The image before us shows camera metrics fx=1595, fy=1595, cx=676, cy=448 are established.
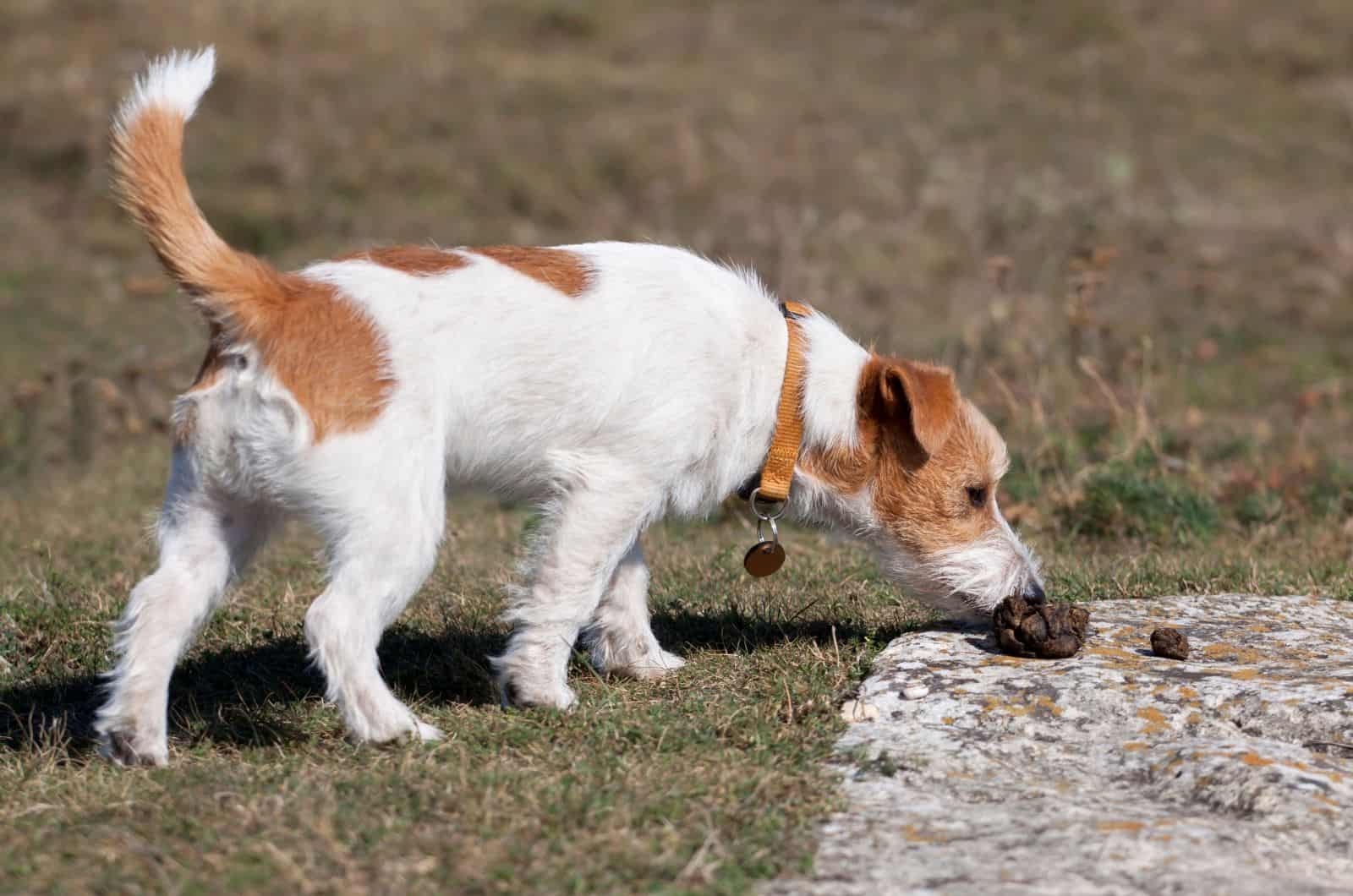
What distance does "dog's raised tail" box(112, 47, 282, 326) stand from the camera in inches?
165

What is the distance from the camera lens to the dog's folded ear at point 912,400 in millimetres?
4723

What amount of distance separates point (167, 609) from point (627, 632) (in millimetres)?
1414

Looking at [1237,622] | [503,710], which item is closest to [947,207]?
[1237,622]

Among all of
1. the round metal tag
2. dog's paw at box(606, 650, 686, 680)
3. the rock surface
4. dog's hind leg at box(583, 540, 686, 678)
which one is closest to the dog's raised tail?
dog's hind leg at box(583, 540, 686, 678)

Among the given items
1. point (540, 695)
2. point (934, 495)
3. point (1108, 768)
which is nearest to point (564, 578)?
point (540, 695)

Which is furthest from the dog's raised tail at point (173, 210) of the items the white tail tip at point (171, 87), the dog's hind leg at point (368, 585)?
the dog's hind leg at point (368, 585)

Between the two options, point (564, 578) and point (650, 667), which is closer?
point (564, 578)

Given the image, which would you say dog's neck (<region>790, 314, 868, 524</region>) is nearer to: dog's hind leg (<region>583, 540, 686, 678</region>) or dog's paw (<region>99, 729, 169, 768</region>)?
dog's hind leg (<region>583, 540, 686, 678</region>)

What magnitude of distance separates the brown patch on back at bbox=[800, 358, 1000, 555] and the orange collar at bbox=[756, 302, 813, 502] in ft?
0.39

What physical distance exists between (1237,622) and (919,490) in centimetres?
108

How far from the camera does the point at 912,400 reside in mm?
4695

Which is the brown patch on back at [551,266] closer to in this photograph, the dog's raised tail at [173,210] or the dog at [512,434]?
the dog at [512,434]

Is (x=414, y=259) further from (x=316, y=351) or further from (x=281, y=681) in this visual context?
(x=281, y=681)

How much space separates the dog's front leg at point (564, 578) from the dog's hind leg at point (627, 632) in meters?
0.37
